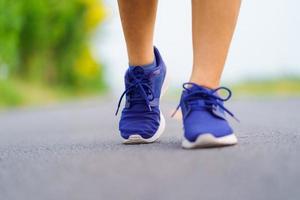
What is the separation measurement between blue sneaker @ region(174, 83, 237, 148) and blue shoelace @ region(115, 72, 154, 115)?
0.28 metres

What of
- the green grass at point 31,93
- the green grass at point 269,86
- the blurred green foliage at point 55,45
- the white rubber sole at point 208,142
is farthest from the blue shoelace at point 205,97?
the green grass at point 269,86

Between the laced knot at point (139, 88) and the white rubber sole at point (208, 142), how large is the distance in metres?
0.43

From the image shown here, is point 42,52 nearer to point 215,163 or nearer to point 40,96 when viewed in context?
point 40,96

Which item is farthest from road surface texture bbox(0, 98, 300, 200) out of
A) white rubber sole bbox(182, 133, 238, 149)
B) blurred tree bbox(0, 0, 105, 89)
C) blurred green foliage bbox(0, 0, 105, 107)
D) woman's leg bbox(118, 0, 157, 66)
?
blurred tree bbox(0, 0, 105, 89)

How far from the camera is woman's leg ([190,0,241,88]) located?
2.61m

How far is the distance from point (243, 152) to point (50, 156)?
0.74 meters

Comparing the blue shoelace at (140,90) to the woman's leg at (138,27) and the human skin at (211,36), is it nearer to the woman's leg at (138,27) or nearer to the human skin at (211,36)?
the woman's leg at (138,27)

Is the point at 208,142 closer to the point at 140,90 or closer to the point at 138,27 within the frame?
the point at 140,90

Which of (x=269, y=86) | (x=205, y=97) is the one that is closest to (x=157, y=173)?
(x=205, y=97)

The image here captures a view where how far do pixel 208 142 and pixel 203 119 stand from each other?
0.10 metres

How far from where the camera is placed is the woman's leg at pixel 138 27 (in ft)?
9.53

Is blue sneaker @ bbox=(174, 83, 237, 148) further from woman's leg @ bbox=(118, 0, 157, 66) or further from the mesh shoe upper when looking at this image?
woman's leg @ bbox=(118, 0, 157, 66)

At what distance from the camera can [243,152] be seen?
2.38 m

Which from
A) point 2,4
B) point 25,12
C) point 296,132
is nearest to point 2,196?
point 296,132
